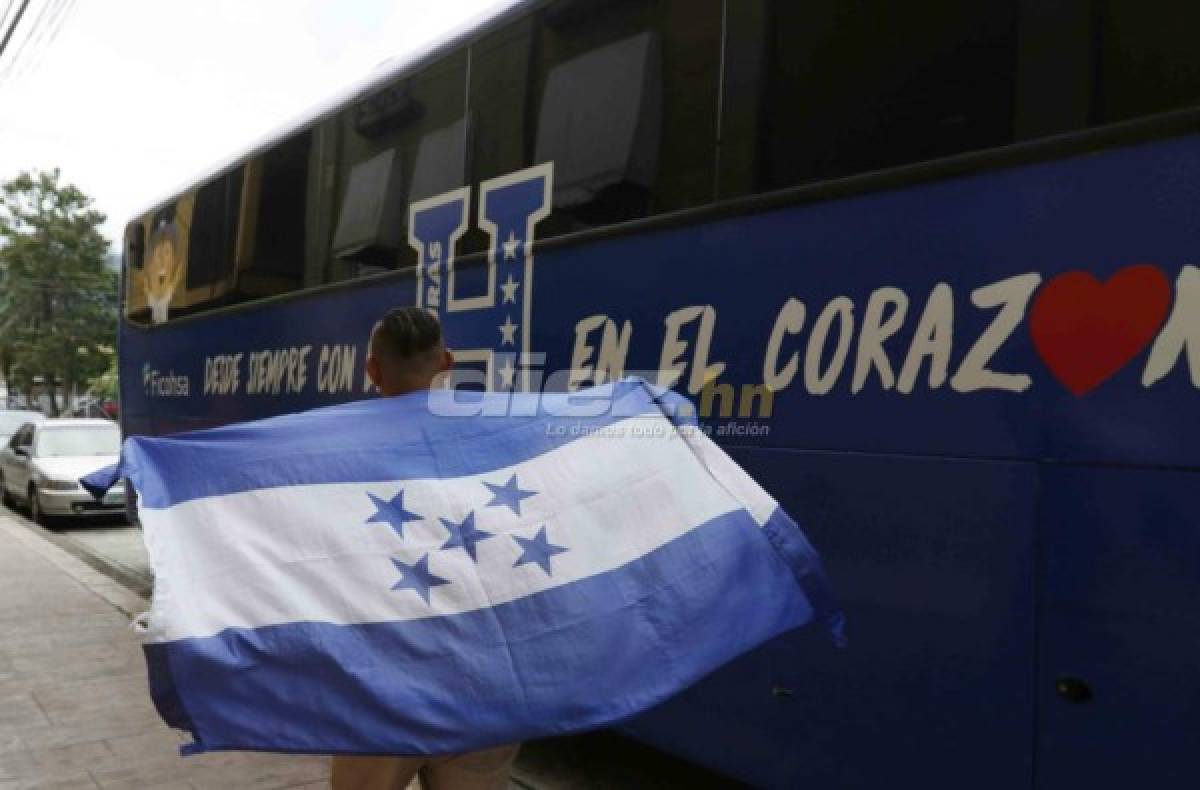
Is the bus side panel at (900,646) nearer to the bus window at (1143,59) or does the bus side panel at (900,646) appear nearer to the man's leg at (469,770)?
the bus window at (1143,59)

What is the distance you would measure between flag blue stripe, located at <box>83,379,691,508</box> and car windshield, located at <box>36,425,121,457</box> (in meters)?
14.1

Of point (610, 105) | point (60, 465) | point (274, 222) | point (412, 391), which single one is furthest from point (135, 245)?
point (412, 391)

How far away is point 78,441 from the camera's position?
15.4 m

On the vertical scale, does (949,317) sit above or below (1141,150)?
below

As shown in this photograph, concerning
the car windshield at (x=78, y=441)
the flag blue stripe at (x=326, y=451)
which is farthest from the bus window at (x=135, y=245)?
the flag blue stripe at (x=326, y=451)

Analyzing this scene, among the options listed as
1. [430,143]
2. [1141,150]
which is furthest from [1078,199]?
[430,143]

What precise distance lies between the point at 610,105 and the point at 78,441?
14.1 m

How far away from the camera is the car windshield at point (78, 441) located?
598 inches

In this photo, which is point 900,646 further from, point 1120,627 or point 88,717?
point 88,717

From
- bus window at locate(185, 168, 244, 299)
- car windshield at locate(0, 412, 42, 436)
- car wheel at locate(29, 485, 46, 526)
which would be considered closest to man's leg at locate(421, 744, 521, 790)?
bus window at locate(185, 168, 244, 299)

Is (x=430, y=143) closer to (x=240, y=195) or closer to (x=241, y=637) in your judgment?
(x=240, y=195)

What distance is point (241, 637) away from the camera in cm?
201

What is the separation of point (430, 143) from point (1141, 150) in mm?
3754

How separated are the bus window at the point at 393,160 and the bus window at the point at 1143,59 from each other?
3.16 m
